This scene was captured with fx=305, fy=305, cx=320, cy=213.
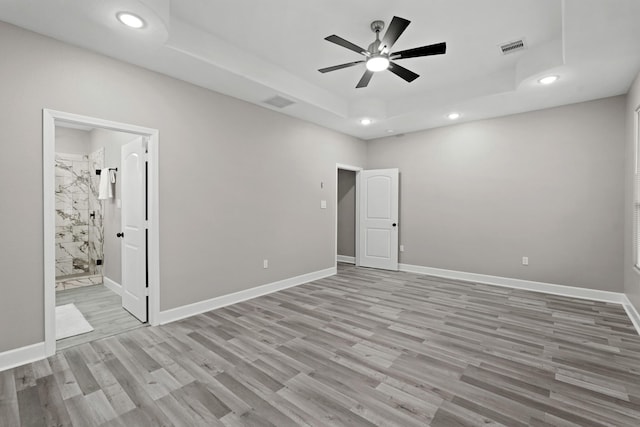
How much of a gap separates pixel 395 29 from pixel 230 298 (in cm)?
366

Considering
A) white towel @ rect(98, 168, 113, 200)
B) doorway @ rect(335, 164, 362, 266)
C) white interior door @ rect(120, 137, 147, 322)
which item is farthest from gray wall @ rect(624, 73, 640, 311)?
white towel @ rect(98, 168, 113, 200)

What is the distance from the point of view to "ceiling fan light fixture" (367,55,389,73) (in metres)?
2.95

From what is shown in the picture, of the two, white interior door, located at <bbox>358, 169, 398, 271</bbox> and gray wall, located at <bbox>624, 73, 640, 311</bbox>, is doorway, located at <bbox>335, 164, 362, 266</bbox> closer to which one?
white interior door, located at <bbox>358, 169, 398, 271</bbox>

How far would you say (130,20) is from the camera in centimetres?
249

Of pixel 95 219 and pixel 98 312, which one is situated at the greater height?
pixel 95 219

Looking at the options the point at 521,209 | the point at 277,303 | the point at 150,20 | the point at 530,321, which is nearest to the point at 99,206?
the point at 277,303

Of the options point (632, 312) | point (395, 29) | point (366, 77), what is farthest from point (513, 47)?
point (632, 312)

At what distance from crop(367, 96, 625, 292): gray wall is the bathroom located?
16.7 ft

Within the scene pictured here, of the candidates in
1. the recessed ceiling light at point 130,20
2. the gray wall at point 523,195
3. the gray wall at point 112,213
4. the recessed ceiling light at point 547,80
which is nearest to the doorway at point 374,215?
the gray wall at point 523,195

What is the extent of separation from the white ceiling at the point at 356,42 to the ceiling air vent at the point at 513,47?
0.06 metres

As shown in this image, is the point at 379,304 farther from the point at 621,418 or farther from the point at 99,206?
the point at 99,206

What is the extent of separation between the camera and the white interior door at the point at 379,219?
20.8 ft

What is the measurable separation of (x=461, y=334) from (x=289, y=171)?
3.38 m

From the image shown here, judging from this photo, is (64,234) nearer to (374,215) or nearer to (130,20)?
(130,20)
